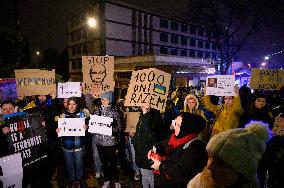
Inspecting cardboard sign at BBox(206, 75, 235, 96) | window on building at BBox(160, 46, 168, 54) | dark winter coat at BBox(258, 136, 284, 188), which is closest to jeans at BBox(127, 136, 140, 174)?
cardboard sign at BBox(206, 75, 235, 96)

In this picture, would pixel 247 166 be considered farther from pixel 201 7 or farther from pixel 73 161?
pixel 201 7

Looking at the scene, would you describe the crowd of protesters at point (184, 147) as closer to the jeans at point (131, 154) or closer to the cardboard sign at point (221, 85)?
the jeans at point (131, 154)

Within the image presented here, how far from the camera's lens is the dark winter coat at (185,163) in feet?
10.3

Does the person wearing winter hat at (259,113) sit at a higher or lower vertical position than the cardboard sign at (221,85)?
lower

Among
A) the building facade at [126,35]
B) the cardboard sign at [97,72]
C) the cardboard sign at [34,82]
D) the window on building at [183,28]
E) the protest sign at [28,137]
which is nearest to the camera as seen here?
the protest sign at [28,137]

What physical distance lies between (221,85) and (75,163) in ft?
13.3

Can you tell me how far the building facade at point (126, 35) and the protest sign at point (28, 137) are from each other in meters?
28.6

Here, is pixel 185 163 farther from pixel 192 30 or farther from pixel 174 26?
pixel 192 30

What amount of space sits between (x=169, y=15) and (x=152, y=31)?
676cm

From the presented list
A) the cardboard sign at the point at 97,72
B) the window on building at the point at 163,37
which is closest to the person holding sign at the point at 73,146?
the cardboard sign at the point at 97,72

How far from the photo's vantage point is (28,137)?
14.6 feet

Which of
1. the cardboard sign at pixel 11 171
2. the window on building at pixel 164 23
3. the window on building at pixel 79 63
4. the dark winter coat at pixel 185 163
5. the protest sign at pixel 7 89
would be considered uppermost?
the window on building at pixel 164 23

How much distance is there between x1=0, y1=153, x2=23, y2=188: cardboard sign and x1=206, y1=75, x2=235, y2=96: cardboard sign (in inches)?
189

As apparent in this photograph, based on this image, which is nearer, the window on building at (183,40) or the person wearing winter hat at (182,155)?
the person wearing winter hat at (182,155)
